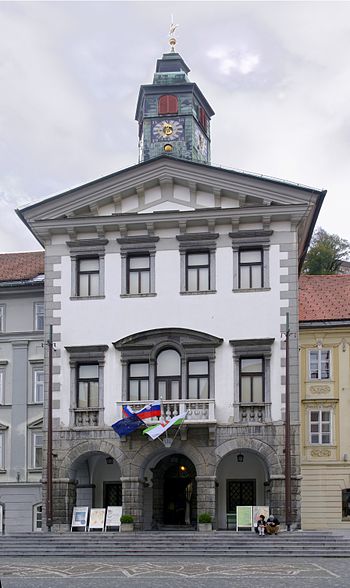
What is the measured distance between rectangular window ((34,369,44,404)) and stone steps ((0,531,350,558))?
10125mm

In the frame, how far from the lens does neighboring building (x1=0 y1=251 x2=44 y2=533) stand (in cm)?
4706

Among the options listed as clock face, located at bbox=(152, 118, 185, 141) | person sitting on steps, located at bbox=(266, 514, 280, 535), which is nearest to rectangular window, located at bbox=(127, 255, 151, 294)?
person sitting on steps, located at bbox=(266, 514, 280, 535)

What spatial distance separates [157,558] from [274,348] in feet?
33.7

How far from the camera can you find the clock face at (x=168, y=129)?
178 feet

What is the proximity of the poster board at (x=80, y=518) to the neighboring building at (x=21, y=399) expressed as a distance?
245 inches

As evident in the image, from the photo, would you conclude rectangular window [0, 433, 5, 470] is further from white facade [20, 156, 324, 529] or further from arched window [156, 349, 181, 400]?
arched window [156, 349, 181, 400]

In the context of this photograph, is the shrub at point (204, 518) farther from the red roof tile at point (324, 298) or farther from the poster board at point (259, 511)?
the red roof tile at point (324, 298)

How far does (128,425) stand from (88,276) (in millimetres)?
6517

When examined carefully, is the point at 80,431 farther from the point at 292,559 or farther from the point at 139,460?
the point at 292,559

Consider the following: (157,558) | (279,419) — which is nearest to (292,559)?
(157,558)

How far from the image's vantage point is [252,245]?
42.2 m

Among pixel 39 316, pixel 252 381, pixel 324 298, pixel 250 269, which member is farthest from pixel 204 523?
pixel 324 298

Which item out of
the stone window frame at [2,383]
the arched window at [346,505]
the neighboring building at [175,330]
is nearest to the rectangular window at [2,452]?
the stone window frame at [2,383]

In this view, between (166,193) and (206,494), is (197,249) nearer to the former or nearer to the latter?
(166,193)
